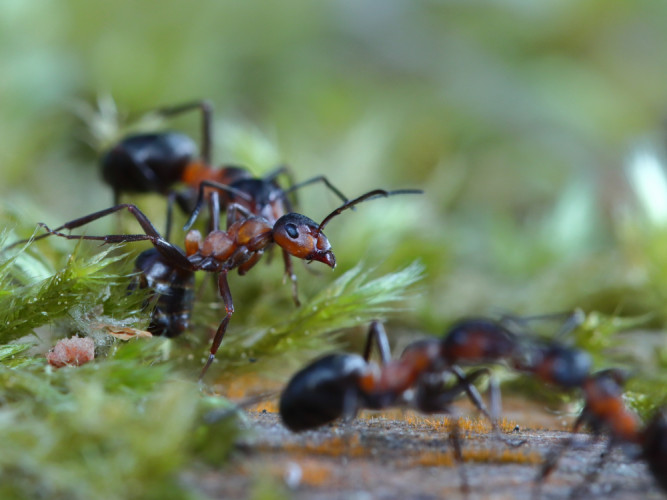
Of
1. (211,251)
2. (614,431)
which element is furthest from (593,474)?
(211,251)

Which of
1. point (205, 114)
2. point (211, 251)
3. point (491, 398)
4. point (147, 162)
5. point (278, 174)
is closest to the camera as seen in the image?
point (491, 398)

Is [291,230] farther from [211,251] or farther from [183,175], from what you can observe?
[183,175]

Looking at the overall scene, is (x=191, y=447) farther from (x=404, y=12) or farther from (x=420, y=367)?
(x=404, y=12)

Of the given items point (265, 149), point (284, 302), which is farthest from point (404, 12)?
point (284, 302)

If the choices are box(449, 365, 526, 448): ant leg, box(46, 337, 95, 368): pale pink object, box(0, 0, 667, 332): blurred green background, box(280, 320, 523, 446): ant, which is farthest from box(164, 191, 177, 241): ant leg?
box(449, 365, 526, 448): ant leg

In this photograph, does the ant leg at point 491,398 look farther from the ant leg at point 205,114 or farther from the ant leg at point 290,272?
the ant leg at point 205,114
